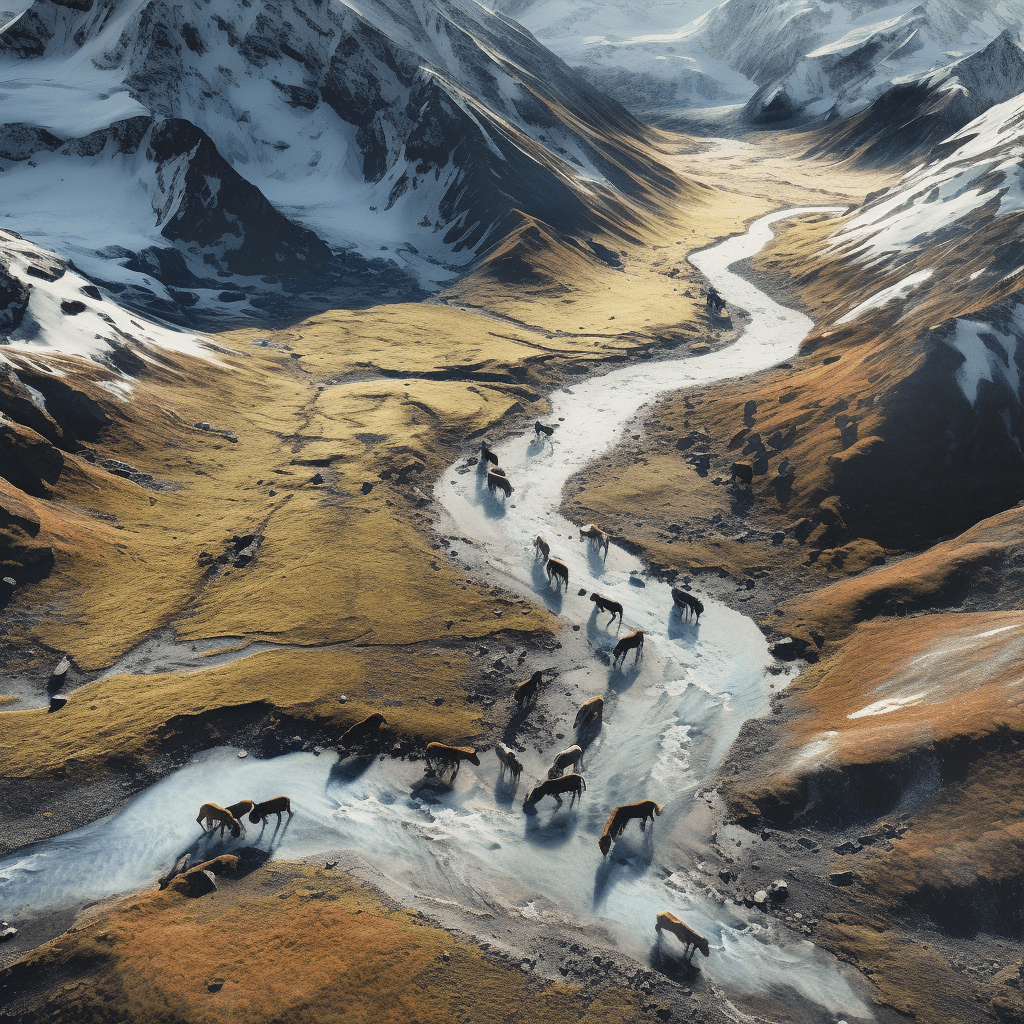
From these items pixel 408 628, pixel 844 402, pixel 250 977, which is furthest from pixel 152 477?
pixel 844 402

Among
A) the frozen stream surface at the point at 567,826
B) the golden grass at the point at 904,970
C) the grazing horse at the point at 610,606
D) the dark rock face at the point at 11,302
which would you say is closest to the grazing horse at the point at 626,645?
the frozen stream surface at the point at 567,826

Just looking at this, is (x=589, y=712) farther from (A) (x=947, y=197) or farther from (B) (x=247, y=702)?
(A) (x=947, y=197)

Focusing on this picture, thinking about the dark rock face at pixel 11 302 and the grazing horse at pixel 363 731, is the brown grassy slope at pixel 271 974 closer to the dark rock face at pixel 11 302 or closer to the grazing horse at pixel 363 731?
the grazing horse at pixel 363 731

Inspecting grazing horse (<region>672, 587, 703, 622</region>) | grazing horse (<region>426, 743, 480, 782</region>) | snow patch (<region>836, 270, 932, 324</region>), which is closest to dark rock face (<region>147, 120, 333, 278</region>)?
snow patch (<region>836, 270, 932, 324</region>)

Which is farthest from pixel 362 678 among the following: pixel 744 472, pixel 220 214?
pixel 220 214

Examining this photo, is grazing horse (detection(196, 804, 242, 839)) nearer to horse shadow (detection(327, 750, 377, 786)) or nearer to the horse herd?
the horse herd

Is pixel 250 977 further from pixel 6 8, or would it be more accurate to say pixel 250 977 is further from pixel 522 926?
pixel 6 8
